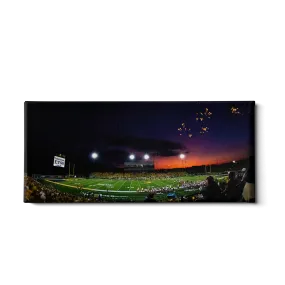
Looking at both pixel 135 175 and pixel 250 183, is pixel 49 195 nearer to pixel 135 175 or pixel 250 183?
pixel 135 175

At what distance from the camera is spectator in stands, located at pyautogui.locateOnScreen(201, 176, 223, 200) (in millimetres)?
3113

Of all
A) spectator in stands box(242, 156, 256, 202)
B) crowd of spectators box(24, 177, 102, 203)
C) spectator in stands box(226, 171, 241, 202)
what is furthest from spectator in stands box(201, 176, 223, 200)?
crowd of spectators box(24, 177, 102, 203)

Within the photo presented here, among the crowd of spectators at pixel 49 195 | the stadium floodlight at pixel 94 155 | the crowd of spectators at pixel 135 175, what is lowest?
the crowd of spectators at pixel 49 195

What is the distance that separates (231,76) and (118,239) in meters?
2.11

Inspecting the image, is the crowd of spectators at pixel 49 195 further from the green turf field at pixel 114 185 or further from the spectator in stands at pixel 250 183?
the spectator in stands at pixel 250 183

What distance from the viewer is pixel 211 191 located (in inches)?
124

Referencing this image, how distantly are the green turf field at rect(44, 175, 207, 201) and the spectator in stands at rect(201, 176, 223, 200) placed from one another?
130 mm

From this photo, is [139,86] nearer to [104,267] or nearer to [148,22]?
[148,22]

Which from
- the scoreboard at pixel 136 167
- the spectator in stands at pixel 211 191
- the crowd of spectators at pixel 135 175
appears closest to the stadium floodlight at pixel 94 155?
the crowd of spectators at pixel 135 175

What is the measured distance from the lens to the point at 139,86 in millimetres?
2758

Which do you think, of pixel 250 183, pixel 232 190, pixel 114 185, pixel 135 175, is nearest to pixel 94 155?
pixel 114 185

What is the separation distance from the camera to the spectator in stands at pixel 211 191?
10.2 ft

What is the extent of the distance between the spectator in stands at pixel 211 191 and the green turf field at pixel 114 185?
0.43 feet


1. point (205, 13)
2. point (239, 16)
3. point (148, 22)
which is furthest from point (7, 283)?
point (239, 16)
